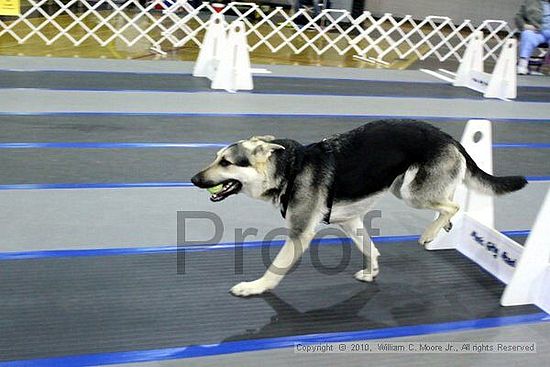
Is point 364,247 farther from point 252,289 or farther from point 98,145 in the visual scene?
point 98,145

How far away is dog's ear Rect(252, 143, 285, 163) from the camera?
316cm

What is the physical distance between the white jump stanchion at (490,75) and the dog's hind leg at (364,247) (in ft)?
21.9

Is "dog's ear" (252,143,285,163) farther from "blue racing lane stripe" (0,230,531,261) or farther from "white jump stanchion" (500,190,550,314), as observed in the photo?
"white jump stanchion" (500,190,550,314)

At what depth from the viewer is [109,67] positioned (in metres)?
9.62

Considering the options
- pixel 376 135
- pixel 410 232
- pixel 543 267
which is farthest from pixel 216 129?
pixel 543 267

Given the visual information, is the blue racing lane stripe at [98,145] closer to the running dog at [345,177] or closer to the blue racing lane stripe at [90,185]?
the blue racing lane stripe at [90,185]

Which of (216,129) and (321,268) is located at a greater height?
(216,129)

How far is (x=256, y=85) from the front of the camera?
9094mm

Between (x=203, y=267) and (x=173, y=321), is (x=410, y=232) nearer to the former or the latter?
(x=203, y=267)

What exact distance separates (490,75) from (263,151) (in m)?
7.70

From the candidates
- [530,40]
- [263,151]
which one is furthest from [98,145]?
[530,40]

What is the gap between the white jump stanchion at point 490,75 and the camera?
31.4 feet

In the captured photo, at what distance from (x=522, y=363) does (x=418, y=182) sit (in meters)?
1.11

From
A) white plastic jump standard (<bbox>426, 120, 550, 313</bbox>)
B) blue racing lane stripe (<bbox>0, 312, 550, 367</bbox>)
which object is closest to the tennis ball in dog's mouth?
blue racing lane stripe (<bbox>0, 312, 550, 367</bbox>)
